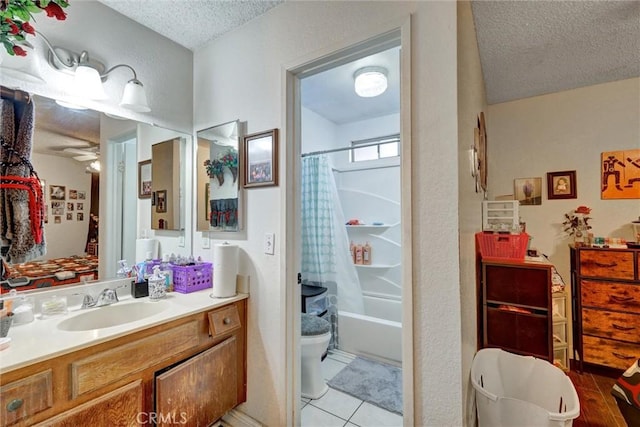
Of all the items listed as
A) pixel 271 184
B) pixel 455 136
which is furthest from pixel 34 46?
pixel 455 136

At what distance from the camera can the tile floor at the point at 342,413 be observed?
5.80 ft

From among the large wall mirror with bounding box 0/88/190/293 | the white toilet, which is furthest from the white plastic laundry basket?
the large wall mirror with bounding box 0/88/190/293

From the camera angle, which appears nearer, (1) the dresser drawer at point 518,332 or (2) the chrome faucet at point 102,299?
(2) the chrome faucet at point 102,299

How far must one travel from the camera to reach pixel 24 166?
50.8 inches

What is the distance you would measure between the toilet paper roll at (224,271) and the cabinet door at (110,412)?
548mm

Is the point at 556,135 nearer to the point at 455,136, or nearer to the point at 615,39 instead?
the point at 615,39

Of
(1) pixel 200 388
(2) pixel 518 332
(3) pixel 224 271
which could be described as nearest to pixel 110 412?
(1) pixel 200 388

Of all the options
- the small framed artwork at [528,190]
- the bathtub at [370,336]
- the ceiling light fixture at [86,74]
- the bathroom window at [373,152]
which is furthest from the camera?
the bathroom window at [373,152]

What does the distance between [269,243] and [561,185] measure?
2.83 metres

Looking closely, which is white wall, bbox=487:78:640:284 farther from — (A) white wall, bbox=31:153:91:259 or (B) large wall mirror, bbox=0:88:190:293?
(A) white wall, bbox=31:153:91:259

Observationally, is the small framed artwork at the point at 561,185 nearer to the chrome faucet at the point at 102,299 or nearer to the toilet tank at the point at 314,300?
the toilet tank at the point at 314,300

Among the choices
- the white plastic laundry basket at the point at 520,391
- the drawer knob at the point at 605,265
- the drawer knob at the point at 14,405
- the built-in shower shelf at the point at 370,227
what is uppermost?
the built-in shower shelf at the point at 370,227

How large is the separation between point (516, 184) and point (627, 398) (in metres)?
1.99

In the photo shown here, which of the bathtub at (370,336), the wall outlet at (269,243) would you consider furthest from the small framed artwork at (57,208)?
the bathtub at (370,336)
